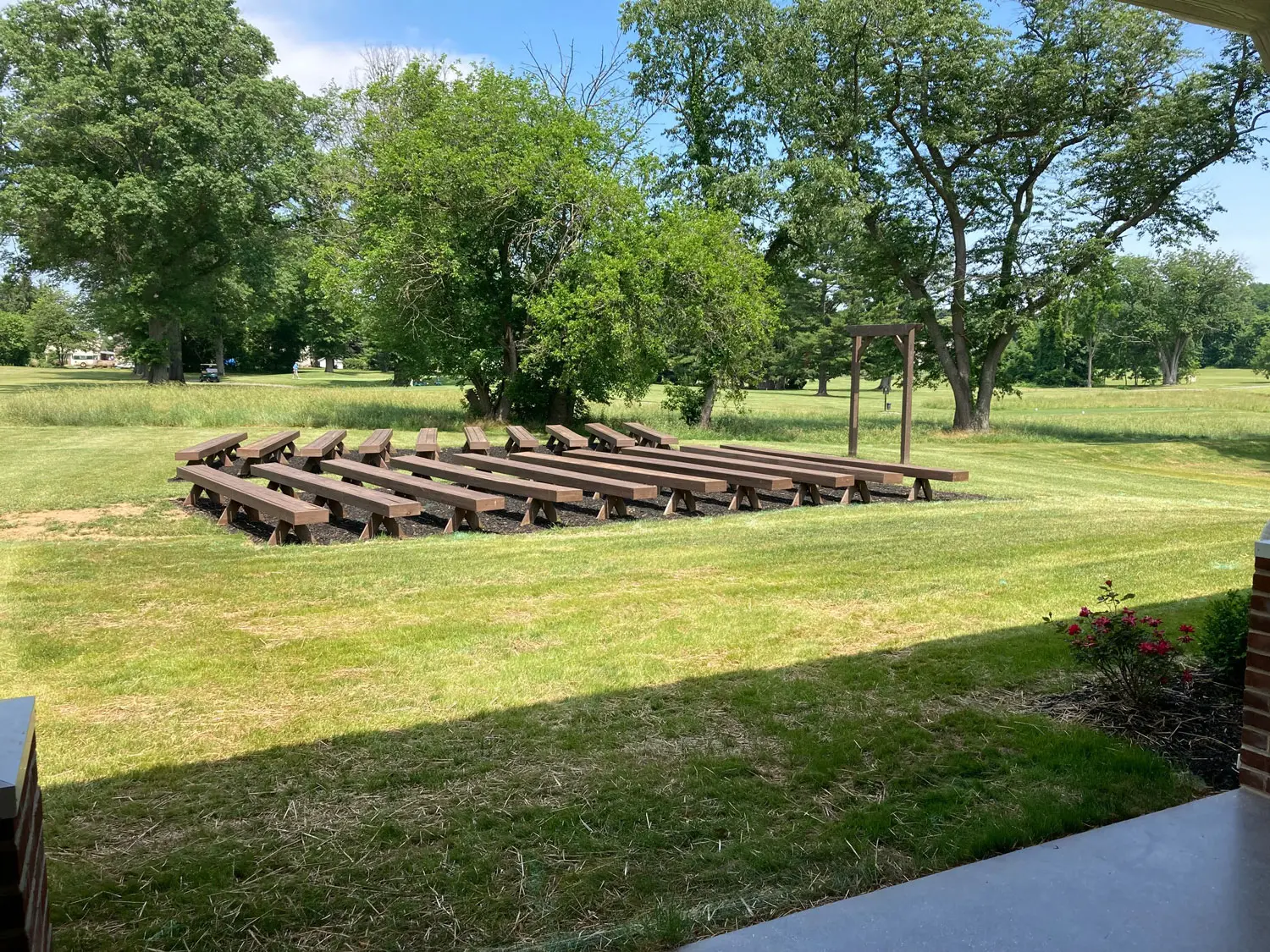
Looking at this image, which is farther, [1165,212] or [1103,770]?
[1165,212]

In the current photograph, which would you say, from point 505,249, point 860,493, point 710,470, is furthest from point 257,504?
point 505,249

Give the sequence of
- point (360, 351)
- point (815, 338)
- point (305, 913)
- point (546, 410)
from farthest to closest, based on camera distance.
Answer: point (360, 351) → point (815, 338) → point (546, 410) → point (305, 913)

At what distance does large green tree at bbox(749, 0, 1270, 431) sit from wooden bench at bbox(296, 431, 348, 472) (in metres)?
15.6

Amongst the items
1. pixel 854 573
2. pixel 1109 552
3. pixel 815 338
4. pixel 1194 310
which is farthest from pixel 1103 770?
pixel 1194 310

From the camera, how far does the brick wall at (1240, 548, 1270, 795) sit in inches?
135

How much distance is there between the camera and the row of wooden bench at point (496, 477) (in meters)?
9.68

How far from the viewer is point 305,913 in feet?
9.34

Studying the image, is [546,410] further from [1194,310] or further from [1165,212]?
[1194,310]

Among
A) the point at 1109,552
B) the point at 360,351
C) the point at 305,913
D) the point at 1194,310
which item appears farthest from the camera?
the point at 360,351

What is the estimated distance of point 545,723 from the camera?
437 cm

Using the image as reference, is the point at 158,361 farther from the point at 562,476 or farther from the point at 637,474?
the point at 637,474

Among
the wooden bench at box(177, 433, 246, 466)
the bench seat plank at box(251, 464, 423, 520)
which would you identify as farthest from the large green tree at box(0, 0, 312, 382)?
the bench seat plank at box(251, 464, 423, 520)

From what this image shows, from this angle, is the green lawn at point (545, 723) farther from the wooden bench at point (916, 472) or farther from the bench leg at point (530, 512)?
the wooden bench at point (916, 472)

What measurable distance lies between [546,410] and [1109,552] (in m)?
16.6
